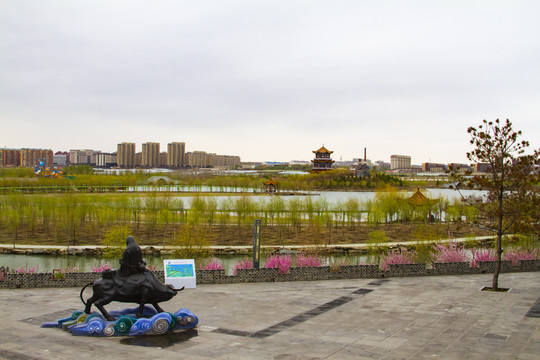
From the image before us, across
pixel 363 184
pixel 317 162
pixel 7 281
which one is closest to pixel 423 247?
pixel 7 281

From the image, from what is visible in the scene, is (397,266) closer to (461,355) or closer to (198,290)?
(198,290)

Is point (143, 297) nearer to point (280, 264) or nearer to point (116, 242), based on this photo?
point (280, 264)

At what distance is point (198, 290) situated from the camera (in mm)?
17438

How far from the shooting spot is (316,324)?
516 inches

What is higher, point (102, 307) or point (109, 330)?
point (102, 307)

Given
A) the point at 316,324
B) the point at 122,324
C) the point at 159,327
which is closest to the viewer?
the point at 122,324

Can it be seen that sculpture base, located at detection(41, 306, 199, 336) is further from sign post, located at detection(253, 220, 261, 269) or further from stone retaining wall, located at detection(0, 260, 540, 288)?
sign post, located at detection(253, 220, 261, 269)

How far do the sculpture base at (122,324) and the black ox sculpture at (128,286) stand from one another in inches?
11.0

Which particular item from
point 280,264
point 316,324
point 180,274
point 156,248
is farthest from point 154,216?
point 316,324

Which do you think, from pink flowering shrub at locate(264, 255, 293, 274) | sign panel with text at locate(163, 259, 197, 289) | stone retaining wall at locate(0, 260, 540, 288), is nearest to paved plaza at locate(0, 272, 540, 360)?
sign panel with text at locate(163, 259, 197, 289)

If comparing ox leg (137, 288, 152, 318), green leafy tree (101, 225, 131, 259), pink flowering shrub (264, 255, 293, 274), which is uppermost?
ox leg (137, 288, 152, 318)

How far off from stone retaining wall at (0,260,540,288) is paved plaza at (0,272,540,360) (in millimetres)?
540

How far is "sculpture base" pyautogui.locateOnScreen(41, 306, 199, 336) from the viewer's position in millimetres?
11906

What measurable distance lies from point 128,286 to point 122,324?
95cm
